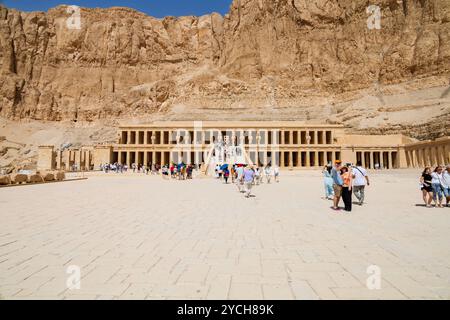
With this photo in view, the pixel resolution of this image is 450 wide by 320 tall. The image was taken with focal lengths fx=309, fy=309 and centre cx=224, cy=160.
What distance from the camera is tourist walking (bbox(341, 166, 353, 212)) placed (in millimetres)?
9109

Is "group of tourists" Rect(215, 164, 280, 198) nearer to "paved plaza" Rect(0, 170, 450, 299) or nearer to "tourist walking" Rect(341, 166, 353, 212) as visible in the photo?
"tourist walking" Rect(341, 166, 353, 212)

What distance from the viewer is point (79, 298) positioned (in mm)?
3201

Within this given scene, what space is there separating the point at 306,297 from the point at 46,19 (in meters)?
120

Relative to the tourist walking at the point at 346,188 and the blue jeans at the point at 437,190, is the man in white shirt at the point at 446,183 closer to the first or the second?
the blue jeans at the point at 437,190

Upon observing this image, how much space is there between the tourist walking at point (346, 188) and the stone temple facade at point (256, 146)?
132 feet

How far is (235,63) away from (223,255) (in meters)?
91.7

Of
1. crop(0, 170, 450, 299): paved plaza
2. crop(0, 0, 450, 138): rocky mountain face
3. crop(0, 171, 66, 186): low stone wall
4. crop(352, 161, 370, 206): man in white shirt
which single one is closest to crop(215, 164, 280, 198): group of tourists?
crop(352, 161, 370, 206): man in white shirt

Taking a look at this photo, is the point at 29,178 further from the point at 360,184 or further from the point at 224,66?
the point at 224,66

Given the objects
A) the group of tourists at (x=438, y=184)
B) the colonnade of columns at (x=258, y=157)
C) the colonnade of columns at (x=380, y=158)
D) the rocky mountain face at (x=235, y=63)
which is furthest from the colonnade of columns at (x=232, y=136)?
the group of tourists at (x=438, y=184)

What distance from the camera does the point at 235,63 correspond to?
299 ft

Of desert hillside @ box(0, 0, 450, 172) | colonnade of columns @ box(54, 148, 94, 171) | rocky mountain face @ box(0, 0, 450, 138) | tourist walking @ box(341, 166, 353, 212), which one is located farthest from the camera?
rocky mountain face @ box(0, 0, 450, 138)

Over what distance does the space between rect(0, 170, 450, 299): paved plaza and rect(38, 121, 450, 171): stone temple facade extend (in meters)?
42.5

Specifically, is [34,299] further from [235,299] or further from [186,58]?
[186,58]

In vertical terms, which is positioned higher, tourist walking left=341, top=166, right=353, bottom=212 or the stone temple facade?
the stone temple facade
